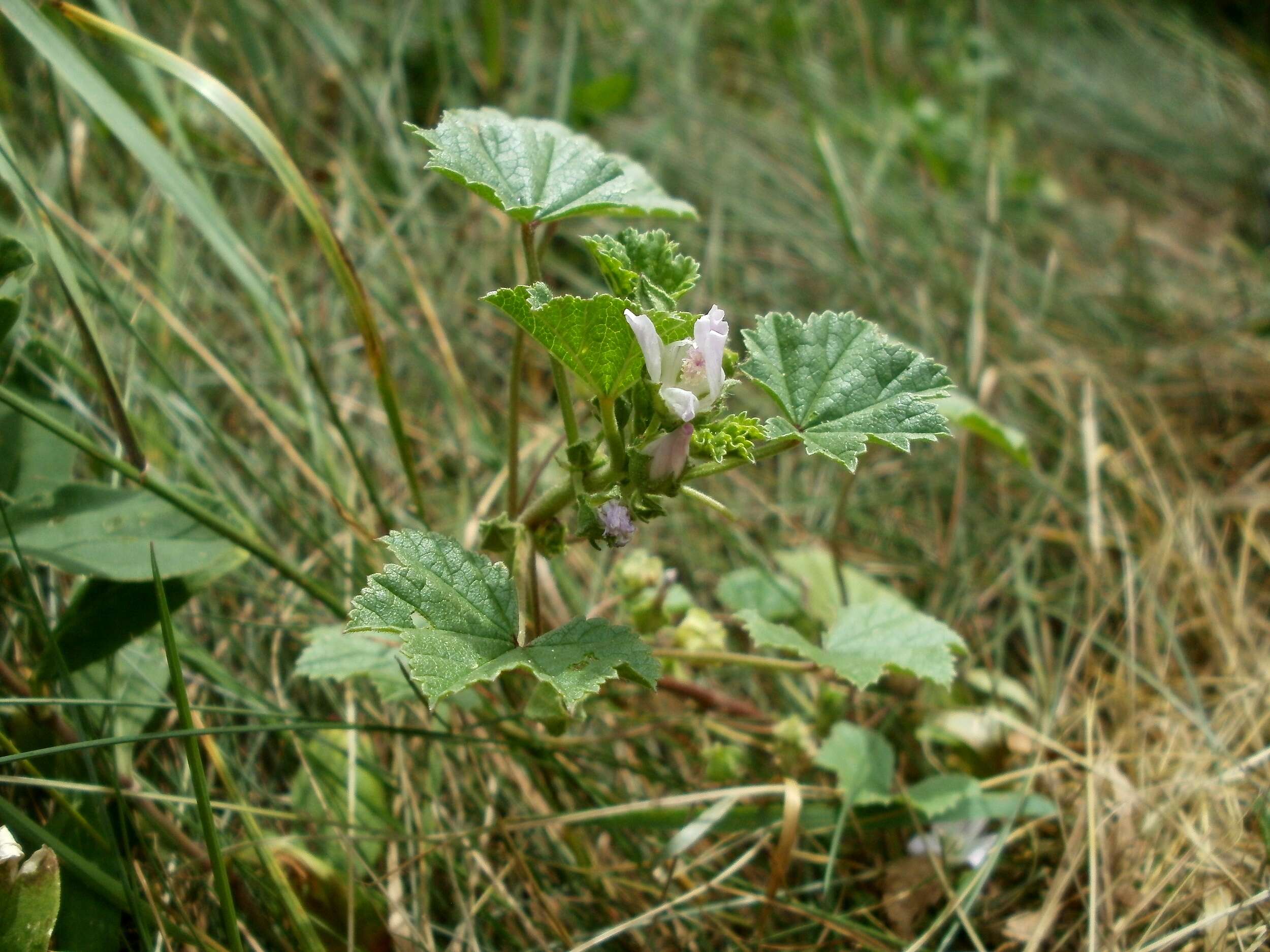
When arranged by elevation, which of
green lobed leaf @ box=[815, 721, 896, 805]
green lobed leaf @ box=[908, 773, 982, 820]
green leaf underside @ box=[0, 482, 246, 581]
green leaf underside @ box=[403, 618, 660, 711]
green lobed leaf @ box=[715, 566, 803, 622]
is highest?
green leaf underside @ box=[403, 618, 660, 711]

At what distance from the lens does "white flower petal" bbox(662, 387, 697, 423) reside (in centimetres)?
103

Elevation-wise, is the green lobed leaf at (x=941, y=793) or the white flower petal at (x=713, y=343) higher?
the white flower petal at (x=713, y=343)

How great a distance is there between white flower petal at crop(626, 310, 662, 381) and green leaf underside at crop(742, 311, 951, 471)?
0.52 feet

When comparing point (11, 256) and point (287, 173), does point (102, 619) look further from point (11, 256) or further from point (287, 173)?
point (287, 173)

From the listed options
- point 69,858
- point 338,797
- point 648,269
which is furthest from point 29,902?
point 648,269

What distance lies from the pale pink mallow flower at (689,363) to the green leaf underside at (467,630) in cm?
28

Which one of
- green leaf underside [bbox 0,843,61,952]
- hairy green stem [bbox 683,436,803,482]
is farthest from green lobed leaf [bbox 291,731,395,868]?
hairy green stem [bbox 683,436,803,482]

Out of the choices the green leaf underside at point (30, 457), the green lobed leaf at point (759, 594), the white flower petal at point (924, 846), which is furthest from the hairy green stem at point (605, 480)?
the white flower petal at point (924, 846)

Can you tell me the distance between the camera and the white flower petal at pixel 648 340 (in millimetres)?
985

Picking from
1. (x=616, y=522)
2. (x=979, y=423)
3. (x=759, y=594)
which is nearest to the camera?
(x=616, y=522)

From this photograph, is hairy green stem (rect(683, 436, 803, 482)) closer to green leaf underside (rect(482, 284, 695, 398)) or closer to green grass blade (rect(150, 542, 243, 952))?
green leaf underside (rect(482, 284, 695, 398))

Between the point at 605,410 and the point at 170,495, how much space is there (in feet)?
2.19

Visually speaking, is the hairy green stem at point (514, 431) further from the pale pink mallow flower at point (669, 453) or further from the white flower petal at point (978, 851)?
the white flower petal at point (978, 851)

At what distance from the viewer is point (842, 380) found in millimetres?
1225
